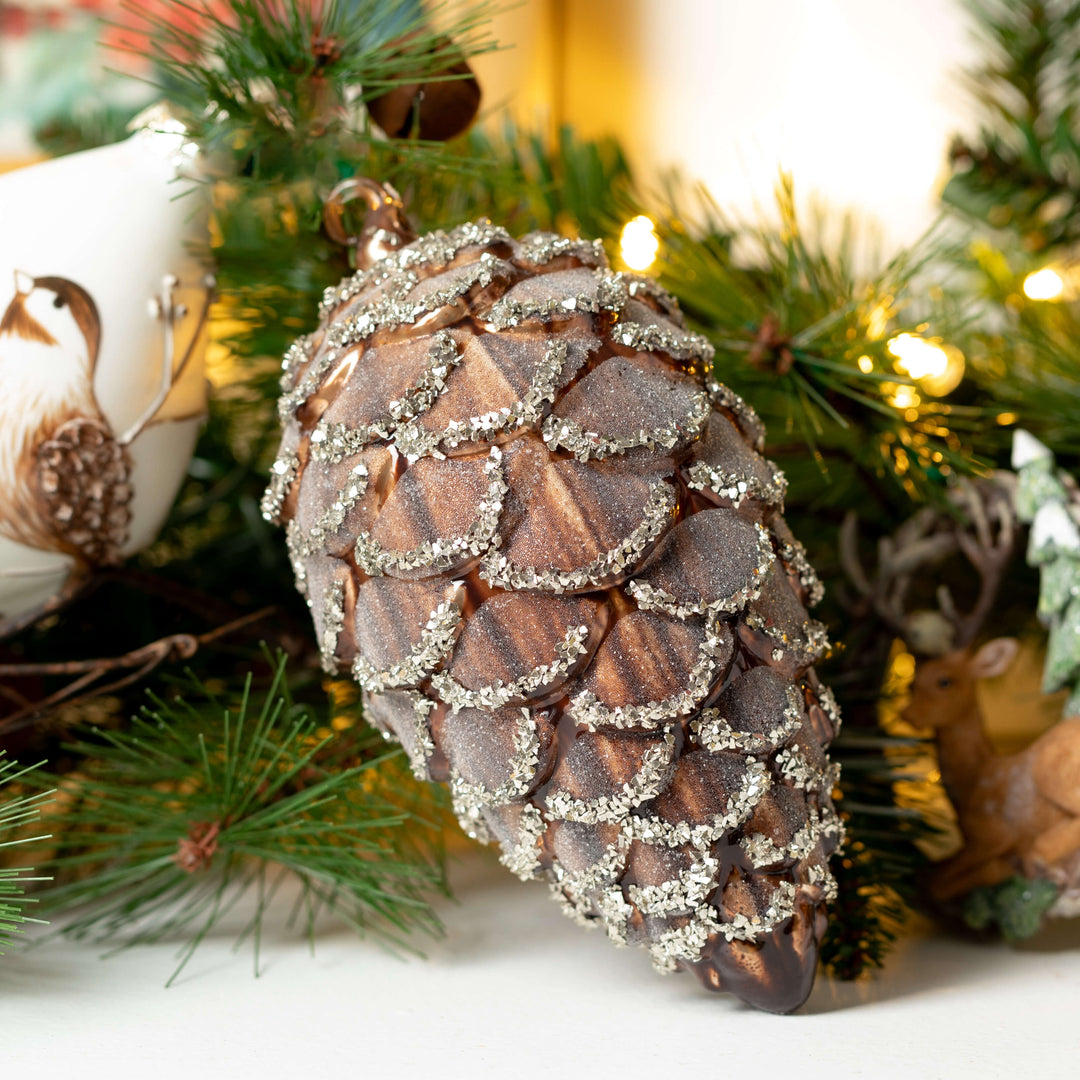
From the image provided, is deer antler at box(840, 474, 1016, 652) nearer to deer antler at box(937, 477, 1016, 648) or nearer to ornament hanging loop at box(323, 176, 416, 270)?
deer antler at box(937, 477, 1016, 648)

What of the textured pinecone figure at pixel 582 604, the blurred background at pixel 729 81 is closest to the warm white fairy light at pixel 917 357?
the textured pinecone figure at pixel 582 604

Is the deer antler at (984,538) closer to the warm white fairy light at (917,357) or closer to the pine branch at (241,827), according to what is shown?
the warm white fairy light at (917,357)

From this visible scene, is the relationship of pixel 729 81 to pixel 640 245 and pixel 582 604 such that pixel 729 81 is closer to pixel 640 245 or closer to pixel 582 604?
pixel 640 245

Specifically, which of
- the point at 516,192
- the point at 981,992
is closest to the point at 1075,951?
the point at 981,992

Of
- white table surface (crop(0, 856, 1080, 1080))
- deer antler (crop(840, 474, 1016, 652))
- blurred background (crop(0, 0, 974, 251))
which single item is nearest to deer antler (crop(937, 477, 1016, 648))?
deer antler (crop(840, 474, 1016, 652))

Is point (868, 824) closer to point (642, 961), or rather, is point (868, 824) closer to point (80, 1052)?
point (642, 961)

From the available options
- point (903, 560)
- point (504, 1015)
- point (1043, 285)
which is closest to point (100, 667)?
point (504, 1015)
